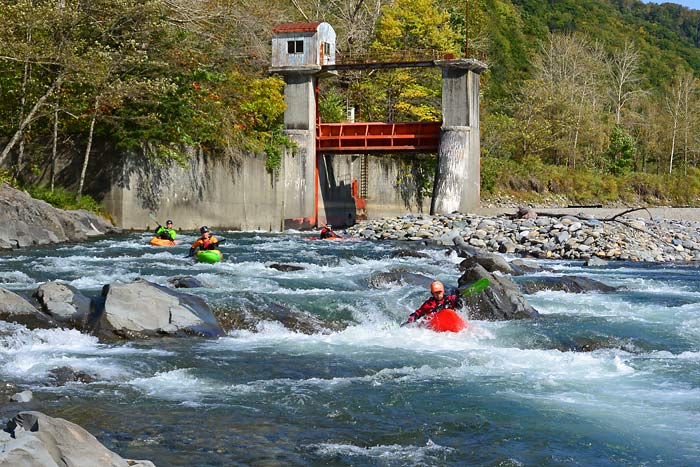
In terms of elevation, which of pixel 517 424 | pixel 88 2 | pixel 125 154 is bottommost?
pixel 517 424

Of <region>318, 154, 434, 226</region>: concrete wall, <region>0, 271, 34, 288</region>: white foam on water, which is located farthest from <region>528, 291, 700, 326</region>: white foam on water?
<region>318, 154, 434, 226</region>: concrete wall

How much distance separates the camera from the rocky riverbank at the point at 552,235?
27328mm

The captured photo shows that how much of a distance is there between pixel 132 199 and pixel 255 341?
1744 cm

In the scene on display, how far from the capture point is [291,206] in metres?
35.7

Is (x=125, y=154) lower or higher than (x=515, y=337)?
higher

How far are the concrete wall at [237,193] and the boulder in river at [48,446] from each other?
2357cm

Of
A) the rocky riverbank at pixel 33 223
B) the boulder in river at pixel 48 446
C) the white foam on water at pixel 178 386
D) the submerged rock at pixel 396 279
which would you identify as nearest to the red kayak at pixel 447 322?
the white foam on water at pixel 178 386

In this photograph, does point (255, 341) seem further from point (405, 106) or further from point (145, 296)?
point (405, 106)

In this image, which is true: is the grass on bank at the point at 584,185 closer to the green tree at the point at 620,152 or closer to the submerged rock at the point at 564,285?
the green tree at the point at 620,152

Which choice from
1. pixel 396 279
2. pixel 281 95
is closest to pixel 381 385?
pixel 396 279

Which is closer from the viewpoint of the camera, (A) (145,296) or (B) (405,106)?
(A) (145,296)

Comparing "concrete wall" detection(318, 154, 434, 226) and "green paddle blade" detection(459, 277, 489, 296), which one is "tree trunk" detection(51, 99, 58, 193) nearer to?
"concrete wall" detection(318, 154, 434, 226)

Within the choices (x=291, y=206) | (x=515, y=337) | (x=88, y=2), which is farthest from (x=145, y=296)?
(x=291, y=206)

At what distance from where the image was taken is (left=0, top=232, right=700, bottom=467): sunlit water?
28.3 feet
